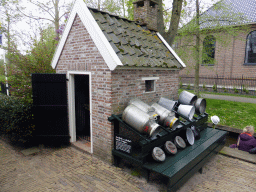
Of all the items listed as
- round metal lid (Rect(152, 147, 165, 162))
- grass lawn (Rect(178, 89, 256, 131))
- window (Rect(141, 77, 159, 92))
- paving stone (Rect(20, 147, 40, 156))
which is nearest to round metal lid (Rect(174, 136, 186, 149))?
round metal lid (Rect(152, 147, 165, 162))

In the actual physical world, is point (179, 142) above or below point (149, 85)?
below

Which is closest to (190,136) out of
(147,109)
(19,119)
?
(147,109)

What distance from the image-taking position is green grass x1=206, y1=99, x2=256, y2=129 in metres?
8.91

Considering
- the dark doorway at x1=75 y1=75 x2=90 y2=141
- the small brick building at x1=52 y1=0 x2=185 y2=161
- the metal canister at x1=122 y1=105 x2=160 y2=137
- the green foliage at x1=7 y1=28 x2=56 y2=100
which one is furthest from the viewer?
the green foliage at x1=7 y1=28 x2=56 y2=100

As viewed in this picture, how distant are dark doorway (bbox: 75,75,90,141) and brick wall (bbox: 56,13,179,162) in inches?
31.5

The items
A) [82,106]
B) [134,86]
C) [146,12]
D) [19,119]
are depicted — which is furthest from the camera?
[146,12]

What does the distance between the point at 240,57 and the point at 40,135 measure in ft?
68.9

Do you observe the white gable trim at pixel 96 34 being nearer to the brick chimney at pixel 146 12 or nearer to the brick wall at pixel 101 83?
the brick wall at pixel 101 83

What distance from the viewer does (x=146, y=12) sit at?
23.6ft

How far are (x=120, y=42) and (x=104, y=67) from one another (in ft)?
3.02

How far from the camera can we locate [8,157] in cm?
561

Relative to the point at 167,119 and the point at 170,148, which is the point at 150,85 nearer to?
the point at 167,119

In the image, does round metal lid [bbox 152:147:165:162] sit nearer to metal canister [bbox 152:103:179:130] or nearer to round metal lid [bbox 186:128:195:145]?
metal canister [bbox 152:103:179:130]

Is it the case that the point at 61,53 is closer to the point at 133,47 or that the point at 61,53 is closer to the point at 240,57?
the point at 133,47
